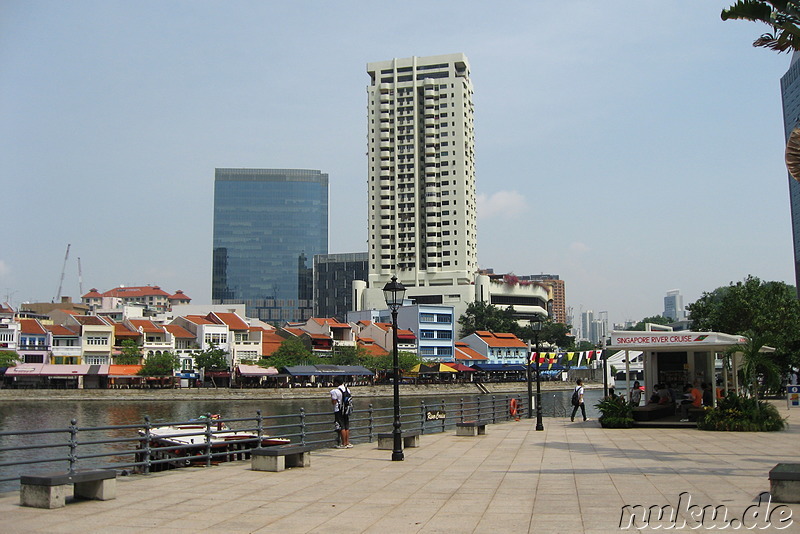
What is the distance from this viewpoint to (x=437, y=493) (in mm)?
11859

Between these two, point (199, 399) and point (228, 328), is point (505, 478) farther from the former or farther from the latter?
point (228, 328)

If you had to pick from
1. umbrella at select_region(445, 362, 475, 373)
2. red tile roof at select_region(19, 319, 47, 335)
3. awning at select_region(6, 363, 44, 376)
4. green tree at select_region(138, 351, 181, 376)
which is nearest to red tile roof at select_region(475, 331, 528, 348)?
umbrella at select_region(445, 362, 475, 373)

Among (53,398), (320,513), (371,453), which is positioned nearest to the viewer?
(320,513)

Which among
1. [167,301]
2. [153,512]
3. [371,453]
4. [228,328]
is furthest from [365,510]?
[167,301]

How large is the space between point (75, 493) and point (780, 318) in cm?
5115

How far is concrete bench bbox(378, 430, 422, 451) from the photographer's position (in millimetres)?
18906

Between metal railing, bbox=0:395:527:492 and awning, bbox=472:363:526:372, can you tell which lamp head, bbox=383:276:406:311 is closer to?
metal railing, bbox=0:395:527:492

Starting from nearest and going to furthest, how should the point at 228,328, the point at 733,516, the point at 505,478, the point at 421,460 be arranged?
1. the point at 733,516
2. the point at 505,478
3. the point at 421,460
4. the point at 228,328

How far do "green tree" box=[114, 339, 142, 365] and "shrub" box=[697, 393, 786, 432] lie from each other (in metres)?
71.4

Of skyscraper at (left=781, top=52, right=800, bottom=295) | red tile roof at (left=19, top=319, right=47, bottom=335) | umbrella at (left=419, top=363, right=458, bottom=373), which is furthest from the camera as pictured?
skyscraper at (left=781, top=52, right=800, bottom=295)

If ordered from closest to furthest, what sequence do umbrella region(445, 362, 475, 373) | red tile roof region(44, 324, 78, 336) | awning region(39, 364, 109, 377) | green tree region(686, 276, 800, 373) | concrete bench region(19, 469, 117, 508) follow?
concrete bench region(19, 469, 117, 508)
green tree region(686, 276, 800, 373)
awning region(39, 364, 109, 377)
red tile roof region(44, 324, 78, 336)
umbrella region(445, 362, 475, 373)

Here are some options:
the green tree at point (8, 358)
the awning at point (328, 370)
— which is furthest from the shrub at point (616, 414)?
the green tree at point (8, 358)

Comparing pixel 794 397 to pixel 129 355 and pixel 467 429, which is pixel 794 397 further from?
pixel 129 355

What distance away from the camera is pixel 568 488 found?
12086mm
